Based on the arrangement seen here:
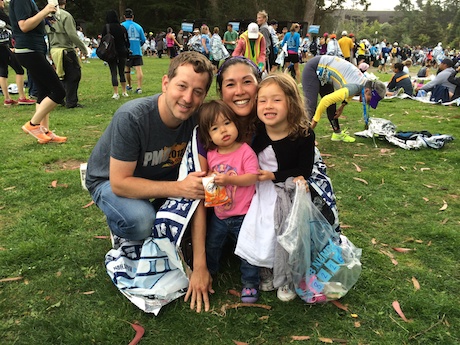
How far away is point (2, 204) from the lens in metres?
3.78

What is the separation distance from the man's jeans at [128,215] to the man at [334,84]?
3364mm

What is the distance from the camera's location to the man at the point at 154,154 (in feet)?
7.79

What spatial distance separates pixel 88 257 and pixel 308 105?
3.98m

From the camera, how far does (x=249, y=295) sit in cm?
249

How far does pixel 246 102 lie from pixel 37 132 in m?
4.45

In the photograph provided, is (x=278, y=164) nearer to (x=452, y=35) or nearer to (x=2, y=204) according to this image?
(x=2, y=204)

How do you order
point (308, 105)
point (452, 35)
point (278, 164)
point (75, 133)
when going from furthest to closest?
point (452, 35), point (75, 133), point (308, 105), point (278, 164)

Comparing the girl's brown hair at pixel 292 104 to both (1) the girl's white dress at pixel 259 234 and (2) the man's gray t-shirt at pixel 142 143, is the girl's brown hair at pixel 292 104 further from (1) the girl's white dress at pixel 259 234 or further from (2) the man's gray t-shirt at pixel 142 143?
(2) the man's gray t-shirt at pixel 142 143

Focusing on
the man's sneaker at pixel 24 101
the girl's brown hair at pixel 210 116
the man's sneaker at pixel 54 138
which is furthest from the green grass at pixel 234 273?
the man's sneaker at pixel 24 101

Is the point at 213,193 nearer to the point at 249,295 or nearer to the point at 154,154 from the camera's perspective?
the point at 154,154

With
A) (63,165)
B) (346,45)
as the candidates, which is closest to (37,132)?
(63,165)

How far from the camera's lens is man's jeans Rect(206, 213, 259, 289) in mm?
2537

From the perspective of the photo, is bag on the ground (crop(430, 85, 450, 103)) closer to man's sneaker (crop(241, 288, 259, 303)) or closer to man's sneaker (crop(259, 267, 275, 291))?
man's sneaker (crop(259, 267, 275, 291))

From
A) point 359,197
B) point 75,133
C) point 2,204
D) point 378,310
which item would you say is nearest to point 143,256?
point 378,310
